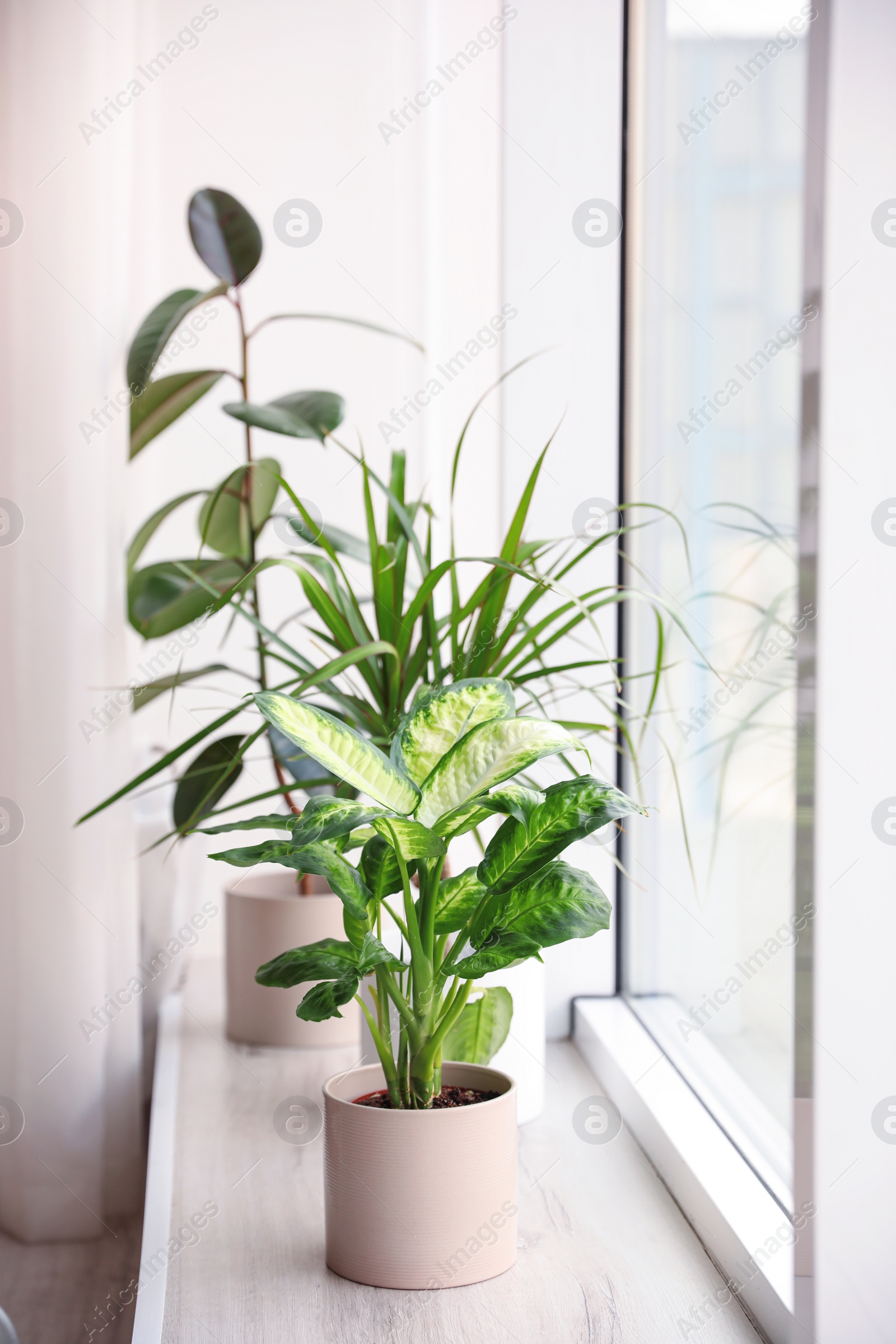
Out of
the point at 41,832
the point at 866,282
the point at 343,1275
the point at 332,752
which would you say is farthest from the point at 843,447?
the point at 41,832

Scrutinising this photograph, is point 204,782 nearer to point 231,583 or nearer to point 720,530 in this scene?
point 231,583

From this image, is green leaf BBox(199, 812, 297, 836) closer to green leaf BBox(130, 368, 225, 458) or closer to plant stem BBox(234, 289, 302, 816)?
plant stem BBox(234, 289, 302, 816)

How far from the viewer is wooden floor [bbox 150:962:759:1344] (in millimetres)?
761

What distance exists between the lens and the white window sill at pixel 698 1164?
0.78 m

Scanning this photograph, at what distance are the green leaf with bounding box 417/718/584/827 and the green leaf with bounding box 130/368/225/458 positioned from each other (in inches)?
31.3

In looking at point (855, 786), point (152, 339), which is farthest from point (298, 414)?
point (855, 786)

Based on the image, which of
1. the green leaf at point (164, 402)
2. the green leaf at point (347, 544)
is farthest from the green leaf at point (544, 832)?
the green leaf at point (164, 402)

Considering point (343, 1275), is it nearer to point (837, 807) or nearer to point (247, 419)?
point (837, 807)

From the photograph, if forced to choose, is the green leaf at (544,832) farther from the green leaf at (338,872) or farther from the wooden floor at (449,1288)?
the wooden floor at (449,1288)

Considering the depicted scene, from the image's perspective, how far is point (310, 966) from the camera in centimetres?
76

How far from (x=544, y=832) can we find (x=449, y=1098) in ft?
0.83

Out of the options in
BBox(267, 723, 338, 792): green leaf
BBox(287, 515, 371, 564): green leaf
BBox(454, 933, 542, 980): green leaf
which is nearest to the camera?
BBox(454, 933, 542, 980): green leaf

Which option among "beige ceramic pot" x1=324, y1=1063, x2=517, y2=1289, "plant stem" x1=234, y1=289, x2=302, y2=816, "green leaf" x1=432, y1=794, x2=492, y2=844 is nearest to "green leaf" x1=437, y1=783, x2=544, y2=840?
"green leaf" x1=432, y1=794, x2=492, y2=844

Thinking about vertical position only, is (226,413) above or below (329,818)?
above
